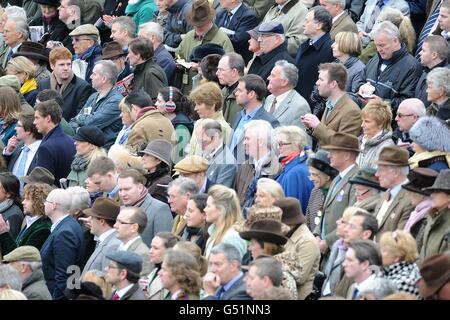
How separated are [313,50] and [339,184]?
12.9 ft

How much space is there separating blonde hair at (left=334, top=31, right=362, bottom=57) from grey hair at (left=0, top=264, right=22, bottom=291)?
5650mm

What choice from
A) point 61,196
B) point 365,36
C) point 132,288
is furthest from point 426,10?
point 132,288

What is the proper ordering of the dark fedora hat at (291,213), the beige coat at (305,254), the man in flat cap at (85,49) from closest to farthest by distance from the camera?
the beige coat at (305,254) < the dark fedora hat at (291,213) < the man in flat cap at (85,49)

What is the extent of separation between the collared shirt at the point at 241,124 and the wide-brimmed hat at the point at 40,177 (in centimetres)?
198

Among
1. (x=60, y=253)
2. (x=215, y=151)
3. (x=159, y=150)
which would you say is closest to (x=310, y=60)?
(x=215, y=151)

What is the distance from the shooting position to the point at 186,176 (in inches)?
568

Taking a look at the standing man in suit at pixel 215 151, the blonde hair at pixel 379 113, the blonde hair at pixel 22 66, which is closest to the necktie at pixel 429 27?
the blonde hair at pixel 379 113

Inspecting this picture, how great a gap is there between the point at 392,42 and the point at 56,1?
667 centimetres

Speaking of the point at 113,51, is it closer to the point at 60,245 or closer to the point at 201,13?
the point at 201,13

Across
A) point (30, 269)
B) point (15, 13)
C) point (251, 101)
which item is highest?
point (251, 101)

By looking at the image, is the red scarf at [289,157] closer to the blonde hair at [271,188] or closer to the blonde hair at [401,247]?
the blonde hair at [271,188]

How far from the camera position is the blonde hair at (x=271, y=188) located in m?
13.2

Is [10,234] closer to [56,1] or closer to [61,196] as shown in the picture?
[61,196]

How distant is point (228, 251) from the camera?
11.9 m
